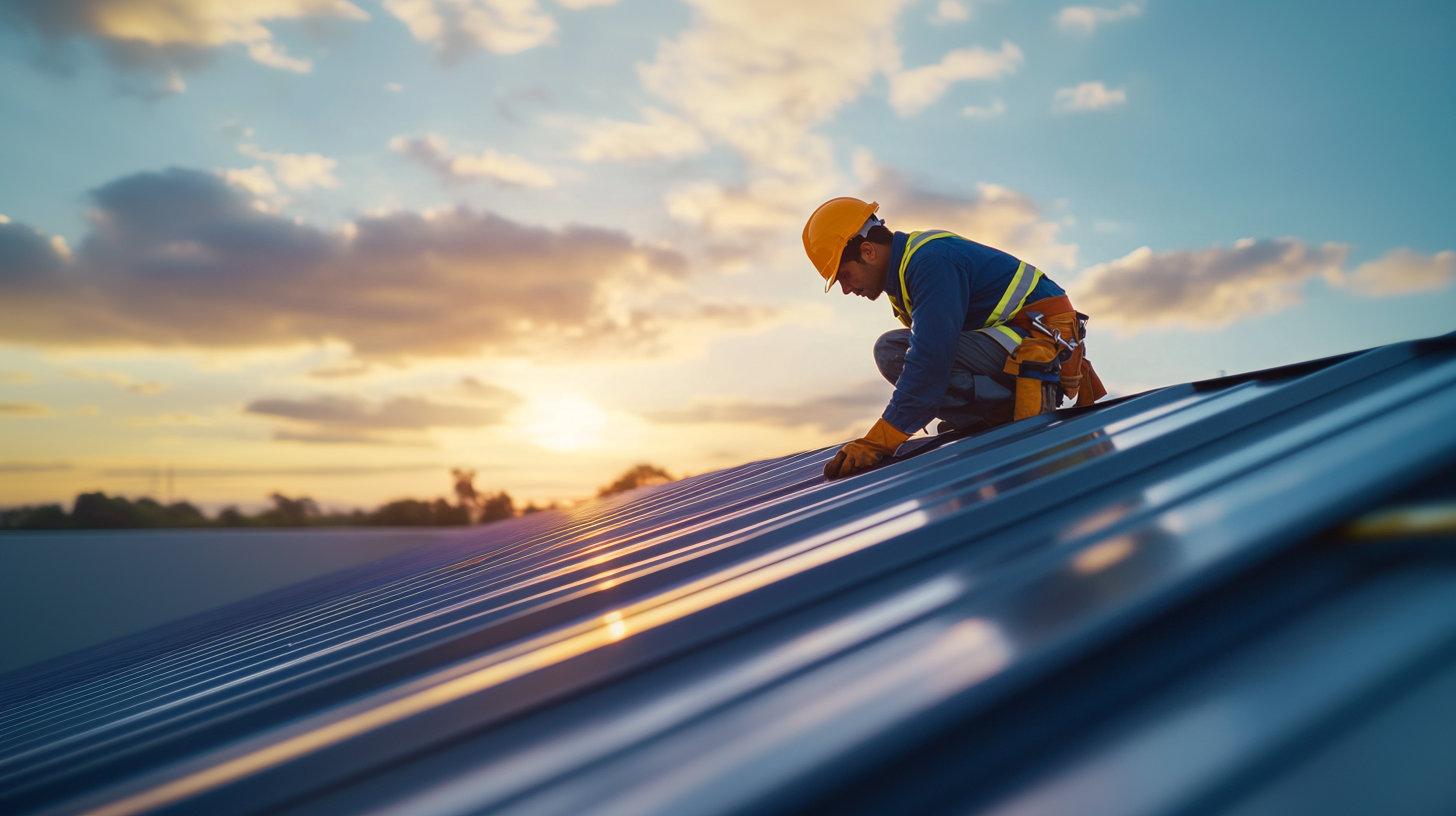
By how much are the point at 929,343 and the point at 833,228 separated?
37.7 inches

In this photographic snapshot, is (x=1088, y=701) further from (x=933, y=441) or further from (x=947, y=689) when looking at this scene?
(x=933, y=441)

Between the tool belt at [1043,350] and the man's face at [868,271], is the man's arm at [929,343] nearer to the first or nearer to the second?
the man's face at [868,271]

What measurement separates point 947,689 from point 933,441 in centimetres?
359

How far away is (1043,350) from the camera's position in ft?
12.5

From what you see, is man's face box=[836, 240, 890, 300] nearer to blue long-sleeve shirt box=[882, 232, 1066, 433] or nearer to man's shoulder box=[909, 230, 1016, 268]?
blue long-sleeve shirt box=[882, 232, 1066, 433]

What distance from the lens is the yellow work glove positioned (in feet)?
12.0

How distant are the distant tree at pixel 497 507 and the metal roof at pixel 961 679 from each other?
1945 cm

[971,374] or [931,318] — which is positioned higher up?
[931,318]

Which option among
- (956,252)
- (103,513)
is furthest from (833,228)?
(103,513)

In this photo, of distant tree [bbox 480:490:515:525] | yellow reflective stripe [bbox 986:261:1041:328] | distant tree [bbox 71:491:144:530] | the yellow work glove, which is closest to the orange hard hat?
yellow reflective stripe [bbox 986:261:1041:328]

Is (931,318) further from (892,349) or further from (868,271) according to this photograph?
(892,349)

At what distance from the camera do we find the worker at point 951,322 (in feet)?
11.6

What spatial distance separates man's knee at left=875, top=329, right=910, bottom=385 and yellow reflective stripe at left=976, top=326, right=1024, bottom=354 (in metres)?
0.57

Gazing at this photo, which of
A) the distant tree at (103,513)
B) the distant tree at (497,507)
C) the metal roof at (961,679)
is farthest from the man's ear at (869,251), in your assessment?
the distant tree at (497,507)
